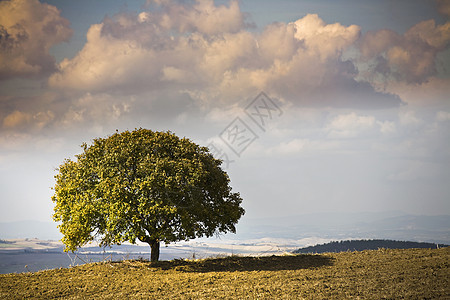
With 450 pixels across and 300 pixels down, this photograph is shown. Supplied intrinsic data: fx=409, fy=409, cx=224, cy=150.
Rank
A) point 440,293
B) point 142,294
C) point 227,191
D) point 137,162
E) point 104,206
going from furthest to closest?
point 227,191, point 137,162, point 104,206, point 142,294, point 440,293

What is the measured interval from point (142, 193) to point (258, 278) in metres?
7.50

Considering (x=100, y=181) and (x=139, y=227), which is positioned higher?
(x=100, y=181)

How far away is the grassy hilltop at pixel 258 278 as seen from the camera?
1667cm

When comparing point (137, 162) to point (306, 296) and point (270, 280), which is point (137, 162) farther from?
point (306, 296)

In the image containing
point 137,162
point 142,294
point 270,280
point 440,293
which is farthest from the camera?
point 137,162

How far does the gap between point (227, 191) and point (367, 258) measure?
359 inches

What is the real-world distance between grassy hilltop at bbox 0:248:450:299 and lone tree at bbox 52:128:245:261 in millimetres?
1826

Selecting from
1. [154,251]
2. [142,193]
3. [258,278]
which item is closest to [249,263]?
[258,278]

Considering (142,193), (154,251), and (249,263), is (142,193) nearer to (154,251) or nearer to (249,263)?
(154,251)

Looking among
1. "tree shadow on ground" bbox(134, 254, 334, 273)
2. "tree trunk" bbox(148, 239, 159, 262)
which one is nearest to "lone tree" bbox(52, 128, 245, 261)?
"tree trunk" bbox(148, 239, 159, 262)

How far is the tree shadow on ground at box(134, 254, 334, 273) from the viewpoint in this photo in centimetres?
2267

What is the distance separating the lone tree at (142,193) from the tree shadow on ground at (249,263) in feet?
5.78

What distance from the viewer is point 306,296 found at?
Answer: 52.2ft

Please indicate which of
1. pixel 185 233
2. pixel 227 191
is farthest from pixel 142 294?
pixel 227 191
